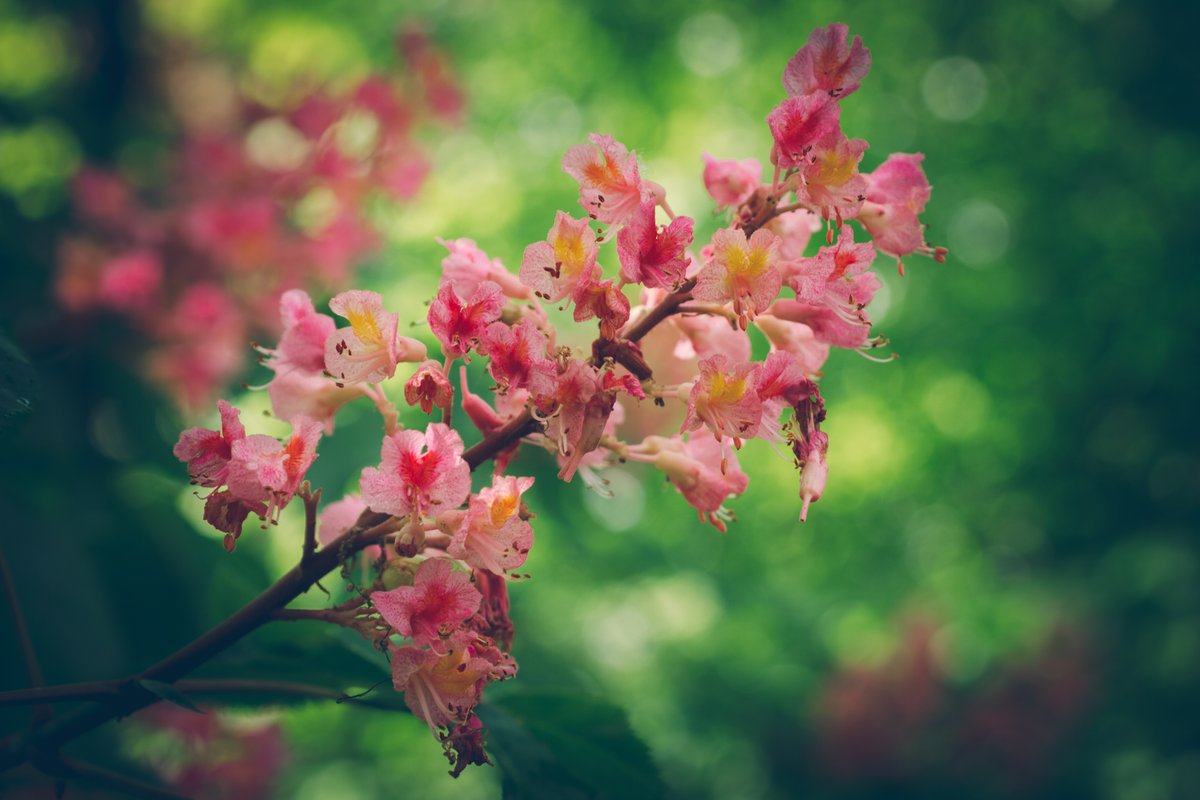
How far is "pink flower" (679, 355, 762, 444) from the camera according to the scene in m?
0.77

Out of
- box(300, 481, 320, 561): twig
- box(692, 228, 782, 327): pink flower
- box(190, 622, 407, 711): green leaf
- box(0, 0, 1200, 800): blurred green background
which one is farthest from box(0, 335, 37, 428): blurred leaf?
box(0, 0, 1200, 800): blurred green background

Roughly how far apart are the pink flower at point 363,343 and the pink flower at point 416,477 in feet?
0.26

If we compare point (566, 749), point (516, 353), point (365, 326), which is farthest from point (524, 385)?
point (566, 749)

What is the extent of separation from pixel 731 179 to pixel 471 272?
26 centimetres

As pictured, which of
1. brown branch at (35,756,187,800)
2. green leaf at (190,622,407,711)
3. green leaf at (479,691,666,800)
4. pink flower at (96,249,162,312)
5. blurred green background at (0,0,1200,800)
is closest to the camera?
brown branch at (35,756,187,800)

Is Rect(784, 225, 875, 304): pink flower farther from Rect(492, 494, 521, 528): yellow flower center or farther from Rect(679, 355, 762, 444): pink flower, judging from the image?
Rect(492, 494, 521, 528): yellow flower center

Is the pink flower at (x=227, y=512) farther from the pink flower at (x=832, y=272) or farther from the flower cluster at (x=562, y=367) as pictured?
the pink flower at (x=832, y=272)

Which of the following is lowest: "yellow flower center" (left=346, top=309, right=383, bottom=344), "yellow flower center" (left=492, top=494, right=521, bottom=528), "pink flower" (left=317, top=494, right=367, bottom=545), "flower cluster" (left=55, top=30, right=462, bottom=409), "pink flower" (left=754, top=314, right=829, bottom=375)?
"pink flower" (left=317, top=494, right=367, bottom=545)

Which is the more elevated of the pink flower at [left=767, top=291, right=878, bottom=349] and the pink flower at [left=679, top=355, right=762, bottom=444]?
the pink flower at [left=767, top=291, right=878, bottom=349]

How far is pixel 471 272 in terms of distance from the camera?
85 cm

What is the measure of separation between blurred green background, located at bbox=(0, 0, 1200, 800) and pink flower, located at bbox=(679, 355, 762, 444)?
2103 mm

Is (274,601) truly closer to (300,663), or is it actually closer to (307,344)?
(307,344)

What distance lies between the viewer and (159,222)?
7.65 feet

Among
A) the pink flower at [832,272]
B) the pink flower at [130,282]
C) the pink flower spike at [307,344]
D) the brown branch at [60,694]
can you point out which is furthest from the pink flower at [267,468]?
the pink flower at [130,282]
